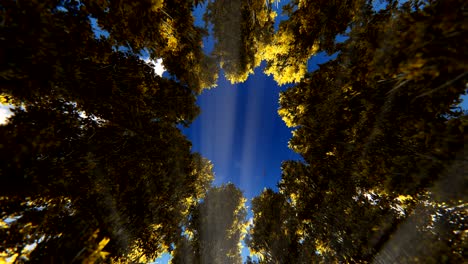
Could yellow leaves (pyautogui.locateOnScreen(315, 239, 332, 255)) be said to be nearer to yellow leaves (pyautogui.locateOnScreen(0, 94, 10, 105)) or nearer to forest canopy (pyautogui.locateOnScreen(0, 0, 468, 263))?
forest canopy (pyautogui.locateOnScreen(0, 0, 468, 263))

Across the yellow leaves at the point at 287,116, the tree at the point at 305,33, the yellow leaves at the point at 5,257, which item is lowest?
the yellow leaves at the point at 5,257

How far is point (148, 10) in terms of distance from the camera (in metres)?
5.06

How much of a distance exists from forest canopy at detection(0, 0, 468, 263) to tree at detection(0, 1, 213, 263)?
0.04 metres

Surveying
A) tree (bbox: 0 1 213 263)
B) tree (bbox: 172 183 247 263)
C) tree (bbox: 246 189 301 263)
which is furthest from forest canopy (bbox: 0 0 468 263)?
tree (bbox: 172 183 247 263)

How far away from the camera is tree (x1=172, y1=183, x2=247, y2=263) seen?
47.9 ft

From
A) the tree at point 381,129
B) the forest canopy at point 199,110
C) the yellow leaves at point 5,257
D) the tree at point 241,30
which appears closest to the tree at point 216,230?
the forest canopy at point 199,110

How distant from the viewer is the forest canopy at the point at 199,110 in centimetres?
339

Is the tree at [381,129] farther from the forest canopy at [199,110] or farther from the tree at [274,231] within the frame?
the tree at [274,231]

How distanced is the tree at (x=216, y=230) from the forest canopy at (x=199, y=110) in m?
6.79

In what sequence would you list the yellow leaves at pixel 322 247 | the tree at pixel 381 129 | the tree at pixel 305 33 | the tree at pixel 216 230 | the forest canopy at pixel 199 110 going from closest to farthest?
the tree at pixel 381 129, the forest canopy at pixel 199 110, the tree at pixel 305 33, the yellow leaves at pixel 322 247, the tree at pixel 216 230


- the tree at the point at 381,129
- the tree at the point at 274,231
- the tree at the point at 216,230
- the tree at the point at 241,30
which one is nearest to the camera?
the tree at the point at 381,129

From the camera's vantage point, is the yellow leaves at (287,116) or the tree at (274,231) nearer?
the yellow leaves at (287,116)

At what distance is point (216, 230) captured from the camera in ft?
52.6

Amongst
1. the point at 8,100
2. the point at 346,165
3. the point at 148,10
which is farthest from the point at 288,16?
the point at 8,100
